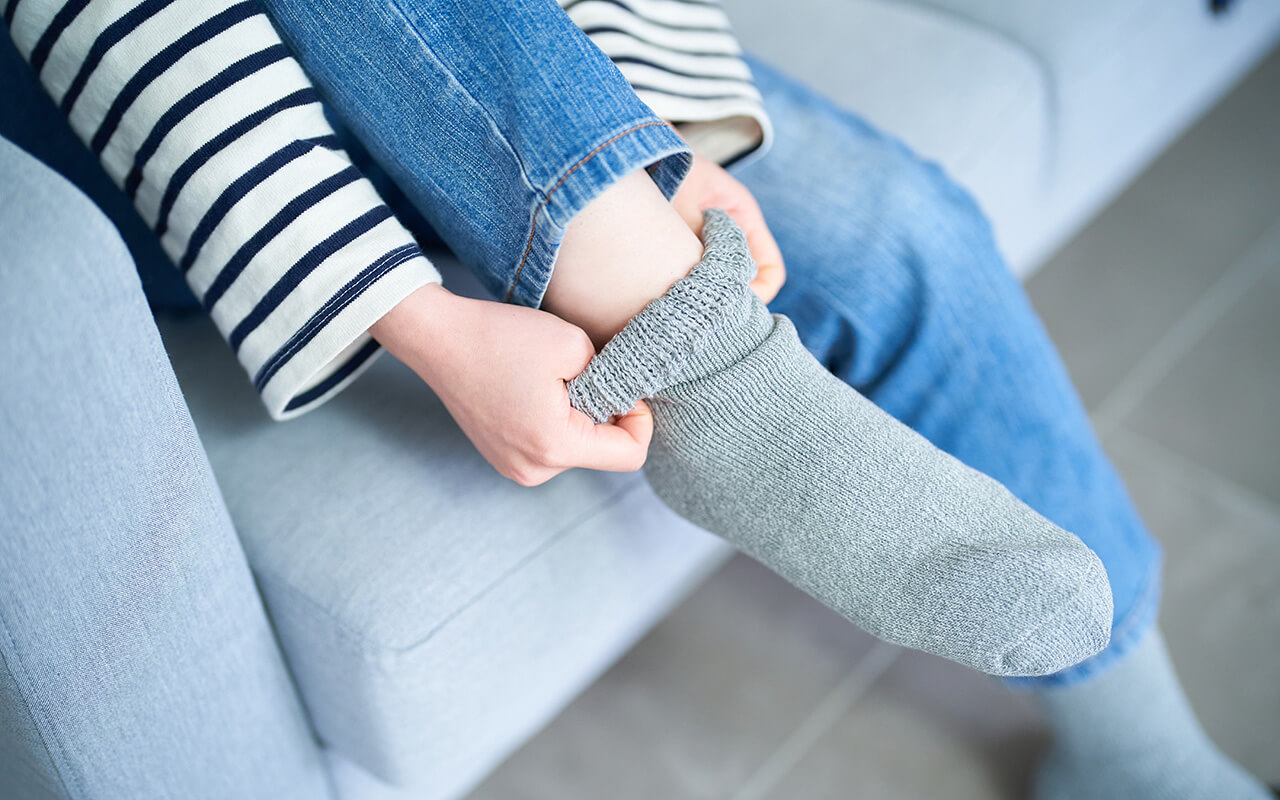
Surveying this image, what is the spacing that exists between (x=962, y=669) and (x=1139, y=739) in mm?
194

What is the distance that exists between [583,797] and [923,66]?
663mm

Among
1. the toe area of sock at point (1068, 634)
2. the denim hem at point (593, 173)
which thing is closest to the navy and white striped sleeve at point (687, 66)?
the denim hem at point (593, 173)

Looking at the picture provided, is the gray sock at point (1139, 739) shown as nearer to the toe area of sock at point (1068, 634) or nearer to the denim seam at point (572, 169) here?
the toe area of sock at point (1068, 634)

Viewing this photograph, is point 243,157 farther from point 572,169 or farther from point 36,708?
point 36,708

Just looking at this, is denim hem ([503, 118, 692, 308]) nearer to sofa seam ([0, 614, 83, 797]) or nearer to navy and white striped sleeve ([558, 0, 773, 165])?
navy and white striped sleeve ([558, 0, 773, 165])

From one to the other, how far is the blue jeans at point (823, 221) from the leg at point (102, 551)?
16 cm

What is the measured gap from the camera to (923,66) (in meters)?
0.78

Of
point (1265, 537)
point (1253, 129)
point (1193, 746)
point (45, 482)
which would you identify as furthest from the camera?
point (1253, 129)

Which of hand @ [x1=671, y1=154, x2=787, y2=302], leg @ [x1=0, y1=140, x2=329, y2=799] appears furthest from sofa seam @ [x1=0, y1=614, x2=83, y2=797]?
hand @ [x1=671, y1=154, x2=787, y2=302]

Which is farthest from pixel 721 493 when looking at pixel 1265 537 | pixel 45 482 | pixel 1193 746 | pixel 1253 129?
pixel 1253 129

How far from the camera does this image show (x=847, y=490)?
17.6 inches

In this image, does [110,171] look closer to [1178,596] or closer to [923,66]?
[923,66]

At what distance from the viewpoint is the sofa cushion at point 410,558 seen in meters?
0.51

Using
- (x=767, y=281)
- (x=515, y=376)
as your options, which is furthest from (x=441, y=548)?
(x=767, y=281)
